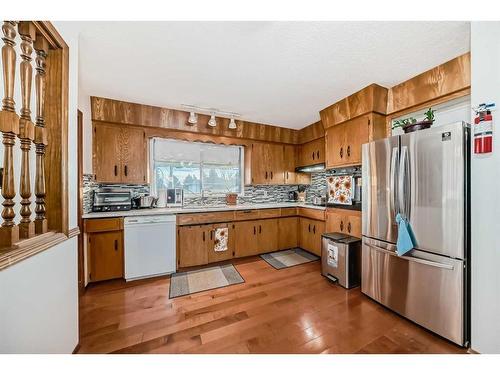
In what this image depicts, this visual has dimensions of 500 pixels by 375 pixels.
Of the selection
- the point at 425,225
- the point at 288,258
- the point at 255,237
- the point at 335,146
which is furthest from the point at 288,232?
the point at 425,225

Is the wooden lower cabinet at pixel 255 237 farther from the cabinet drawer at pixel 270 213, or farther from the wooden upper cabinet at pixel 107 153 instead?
the wooden upper cabinet at pixel 107 153

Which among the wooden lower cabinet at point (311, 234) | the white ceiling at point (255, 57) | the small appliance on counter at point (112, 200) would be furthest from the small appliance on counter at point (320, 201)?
the small appliance on counter at point (112, 200)

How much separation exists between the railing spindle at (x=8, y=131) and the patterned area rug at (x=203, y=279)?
1.65 meters

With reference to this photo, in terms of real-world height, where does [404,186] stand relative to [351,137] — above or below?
below

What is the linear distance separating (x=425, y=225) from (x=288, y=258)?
203 centimetres

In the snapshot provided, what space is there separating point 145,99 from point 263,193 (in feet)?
8.71

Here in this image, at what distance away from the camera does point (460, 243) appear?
1.47 meters

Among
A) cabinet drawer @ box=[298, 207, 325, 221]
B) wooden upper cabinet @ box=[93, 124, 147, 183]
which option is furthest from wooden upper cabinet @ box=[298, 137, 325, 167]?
wooden upper cabinet @ box=[93, 124, 147, 183]

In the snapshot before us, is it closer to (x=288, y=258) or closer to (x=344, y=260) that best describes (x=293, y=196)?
(x=288, y=258)

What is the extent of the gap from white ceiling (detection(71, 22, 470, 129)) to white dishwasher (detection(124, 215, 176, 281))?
1.69 metres

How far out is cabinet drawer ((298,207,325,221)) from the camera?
320 cm

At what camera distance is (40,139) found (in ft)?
3.76

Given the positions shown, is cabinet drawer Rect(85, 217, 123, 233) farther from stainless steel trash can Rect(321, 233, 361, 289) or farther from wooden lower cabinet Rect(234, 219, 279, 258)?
stainless steel trash can Rect(321, 233, 361, 289)
